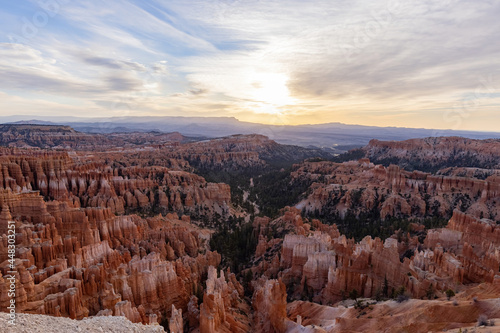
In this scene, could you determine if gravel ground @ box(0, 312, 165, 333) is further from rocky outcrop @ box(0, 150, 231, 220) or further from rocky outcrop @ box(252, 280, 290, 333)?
rocky outcrop @ box(0, 150, 231, 220)

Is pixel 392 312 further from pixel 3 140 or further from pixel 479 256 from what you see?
pixel 3 140

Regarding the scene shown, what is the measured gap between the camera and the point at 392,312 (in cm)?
1617

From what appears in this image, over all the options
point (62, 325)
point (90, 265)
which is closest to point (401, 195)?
point (90, 265)

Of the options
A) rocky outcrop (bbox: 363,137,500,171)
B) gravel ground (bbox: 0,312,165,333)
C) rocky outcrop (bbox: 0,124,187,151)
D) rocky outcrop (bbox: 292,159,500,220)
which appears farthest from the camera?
rocky outcrop (bbox: 0,124,187,151)

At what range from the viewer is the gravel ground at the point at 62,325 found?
326 inches

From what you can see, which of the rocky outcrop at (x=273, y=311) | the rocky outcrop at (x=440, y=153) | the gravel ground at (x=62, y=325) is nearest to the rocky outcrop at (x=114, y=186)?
the rocky outcrop at (x=273, y=311)

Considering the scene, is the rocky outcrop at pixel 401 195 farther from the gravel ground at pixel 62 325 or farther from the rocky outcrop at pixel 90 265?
the gravel ground at pixel 62 325

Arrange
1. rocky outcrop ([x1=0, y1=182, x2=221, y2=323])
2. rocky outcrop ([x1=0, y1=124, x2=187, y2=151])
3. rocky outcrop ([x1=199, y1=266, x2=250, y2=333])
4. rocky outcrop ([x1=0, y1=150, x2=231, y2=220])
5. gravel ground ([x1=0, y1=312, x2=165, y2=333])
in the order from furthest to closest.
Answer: rocky outcrop ([x1=0, y1=124, x2=187, y2=151]) → rocky outcrop ([x1=0, y1=150, x2=231, y2=220]) → rocky outcrop ([x1=199, y1=266, x2=250, y2=333]) → rocky outcrop ([x1=0, y1=182, x2=221, y2=323]) → gravel ground ([x1=0, y1=312, x2=165, y2=333])

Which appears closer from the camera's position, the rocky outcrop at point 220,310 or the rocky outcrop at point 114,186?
the rocky outcrop at point 220,310

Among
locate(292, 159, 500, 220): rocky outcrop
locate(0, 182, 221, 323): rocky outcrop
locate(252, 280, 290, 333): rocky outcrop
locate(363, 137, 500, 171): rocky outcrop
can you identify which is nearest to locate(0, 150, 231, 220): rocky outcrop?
locate(0, 182, 221, 323): rocky outcrop

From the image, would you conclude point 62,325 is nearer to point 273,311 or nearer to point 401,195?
point 273,311

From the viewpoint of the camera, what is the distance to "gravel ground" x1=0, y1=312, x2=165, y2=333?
27.1 feet

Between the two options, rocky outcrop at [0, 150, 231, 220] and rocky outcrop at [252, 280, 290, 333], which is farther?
rocky outcrop at [0, 150, 231, 220]

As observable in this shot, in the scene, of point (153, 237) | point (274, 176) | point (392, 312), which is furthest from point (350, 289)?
point (274, 176)
